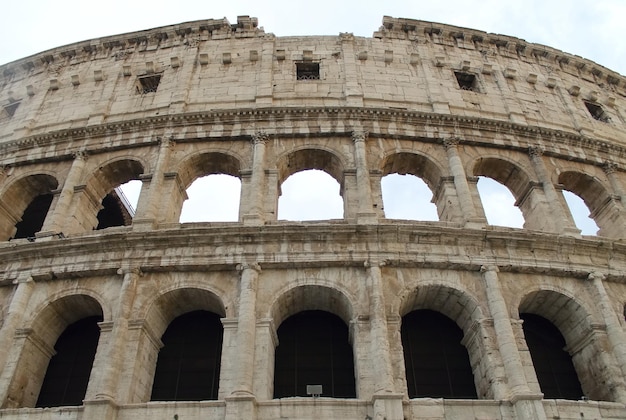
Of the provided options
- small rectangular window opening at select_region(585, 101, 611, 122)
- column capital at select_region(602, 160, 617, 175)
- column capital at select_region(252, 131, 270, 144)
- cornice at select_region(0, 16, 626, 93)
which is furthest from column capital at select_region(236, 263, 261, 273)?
small rectangular window opening at select_region(585, 101, 611, 122)

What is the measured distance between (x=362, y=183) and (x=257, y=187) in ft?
9.04

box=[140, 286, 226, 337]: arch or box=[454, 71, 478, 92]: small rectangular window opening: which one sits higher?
box=[454, 71, 478, 92]: small rectangular window opening

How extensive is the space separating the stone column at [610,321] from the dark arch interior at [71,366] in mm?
11655

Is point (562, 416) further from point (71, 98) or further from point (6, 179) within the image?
point (71, 98)

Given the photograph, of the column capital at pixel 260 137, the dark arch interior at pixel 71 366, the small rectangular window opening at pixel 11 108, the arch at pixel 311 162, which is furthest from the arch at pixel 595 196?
the small rectangular window opening at pixel 11 108

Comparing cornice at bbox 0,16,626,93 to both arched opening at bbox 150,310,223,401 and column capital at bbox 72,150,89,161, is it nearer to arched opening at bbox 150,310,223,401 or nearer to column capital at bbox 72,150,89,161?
column capital at bbox 72,150,89,161

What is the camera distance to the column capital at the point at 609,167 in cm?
1625

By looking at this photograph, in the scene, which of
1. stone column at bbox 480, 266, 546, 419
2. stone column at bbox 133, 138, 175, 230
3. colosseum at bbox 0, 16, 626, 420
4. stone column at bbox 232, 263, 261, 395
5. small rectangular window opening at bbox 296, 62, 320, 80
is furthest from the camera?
small rectangular window opening at bbox 296, 62, 320, 80

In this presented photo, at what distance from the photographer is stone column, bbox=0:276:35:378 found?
1136 centimetres

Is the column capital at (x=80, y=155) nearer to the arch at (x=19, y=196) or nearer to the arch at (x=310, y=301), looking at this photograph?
the arch at (x=19, y=196)

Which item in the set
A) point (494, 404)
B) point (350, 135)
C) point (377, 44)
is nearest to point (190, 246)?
point (350, 135)

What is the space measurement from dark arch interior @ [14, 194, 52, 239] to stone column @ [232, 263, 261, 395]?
365 inches

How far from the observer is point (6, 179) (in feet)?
51.8

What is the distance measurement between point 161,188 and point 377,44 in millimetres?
9918
